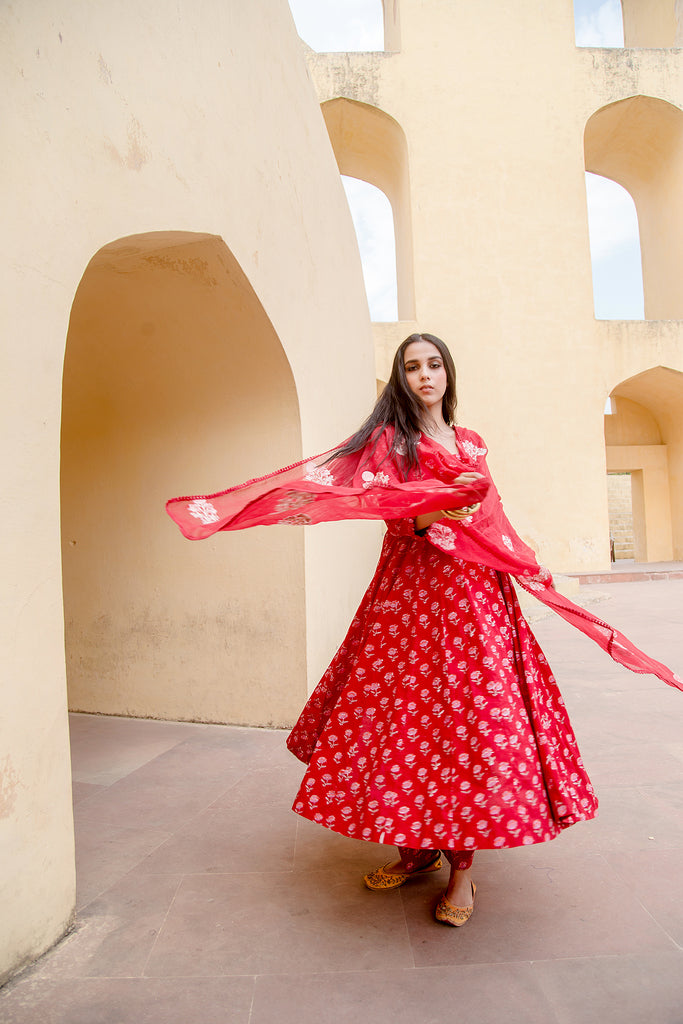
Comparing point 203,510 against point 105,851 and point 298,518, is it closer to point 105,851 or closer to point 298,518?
point 298,518

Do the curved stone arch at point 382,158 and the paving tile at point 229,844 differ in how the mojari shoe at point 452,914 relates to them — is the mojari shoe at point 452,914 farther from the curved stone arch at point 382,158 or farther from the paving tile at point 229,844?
the curved stone arch at point 382,158

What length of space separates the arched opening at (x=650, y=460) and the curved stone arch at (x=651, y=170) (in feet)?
6.28

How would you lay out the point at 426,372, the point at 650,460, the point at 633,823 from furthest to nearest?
1. the point at 650,460
2. the point at 633,823
3. the point at 426,372

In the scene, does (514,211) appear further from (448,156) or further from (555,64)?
(555,64)

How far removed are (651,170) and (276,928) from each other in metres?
16.4

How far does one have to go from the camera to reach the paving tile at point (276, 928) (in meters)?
1.67

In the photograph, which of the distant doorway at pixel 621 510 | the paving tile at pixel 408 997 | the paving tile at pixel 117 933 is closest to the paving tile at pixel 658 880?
the paving tile at pixel 408 997

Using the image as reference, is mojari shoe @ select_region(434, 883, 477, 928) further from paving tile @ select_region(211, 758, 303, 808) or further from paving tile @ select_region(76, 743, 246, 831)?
paving tile @ select_region(76, 743, 246, 831)

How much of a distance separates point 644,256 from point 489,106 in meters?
4.97

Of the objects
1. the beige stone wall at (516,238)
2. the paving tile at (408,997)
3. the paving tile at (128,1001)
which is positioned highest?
the beige stone wall at (516,238)

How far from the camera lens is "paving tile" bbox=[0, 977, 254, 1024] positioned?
1480mm

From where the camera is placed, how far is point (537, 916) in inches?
73.4

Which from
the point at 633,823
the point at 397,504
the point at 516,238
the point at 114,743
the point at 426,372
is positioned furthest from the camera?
the point at 516,238

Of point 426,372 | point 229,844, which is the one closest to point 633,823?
point 229,844
